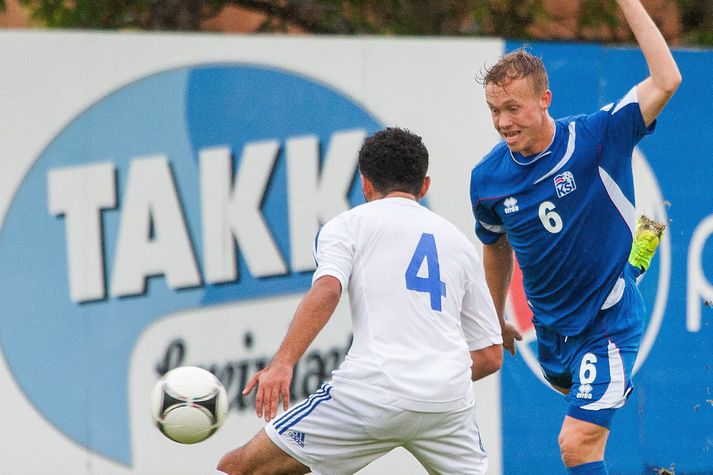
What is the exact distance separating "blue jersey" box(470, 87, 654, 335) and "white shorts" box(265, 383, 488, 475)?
991 millimetres

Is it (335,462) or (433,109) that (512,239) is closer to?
(335,462)

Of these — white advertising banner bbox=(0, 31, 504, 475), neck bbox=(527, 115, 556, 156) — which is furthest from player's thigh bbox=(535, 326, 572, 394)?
white advertising banner bbox=(0, 31, 504, 475)

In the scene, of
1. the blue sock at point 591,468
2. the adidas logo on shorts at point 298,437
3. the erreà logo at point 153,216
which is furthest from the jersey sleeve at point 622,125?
the erreà logo at point 153,216

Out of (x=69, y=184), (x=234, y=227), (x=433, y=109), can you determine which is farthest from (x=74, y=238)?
(x=433, y=109)

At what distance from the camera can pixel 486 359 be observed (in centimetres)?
579

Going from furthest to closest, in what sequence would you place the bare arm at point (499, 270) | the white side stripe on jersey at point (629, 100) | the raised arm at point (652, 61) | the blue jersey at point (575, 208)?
1. the bare arm at point (499, 270)
2. the blue jersey at point (575, 208)
3. the white side stripe on jersey at point (629, 100)
4. the raised arm at point (652, 61)

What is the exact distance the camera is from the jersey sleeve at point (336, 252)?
5.29m

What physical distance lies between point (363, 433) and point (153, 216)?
343 centimetres

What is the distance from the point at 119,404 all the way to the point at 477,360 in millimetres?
3363

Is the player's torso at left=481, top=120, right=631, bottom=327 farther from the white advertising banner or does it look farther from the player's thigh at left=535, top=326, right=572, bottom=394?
the white advertising banner

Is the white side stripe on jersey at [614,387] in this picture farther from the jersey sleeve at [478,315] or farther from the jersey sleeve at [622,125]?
the jersey sleeve at [622,125]

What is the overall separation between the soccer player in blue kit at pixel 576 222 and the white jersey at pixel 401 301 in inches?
31.8

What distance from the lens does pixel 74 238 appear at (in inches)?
328

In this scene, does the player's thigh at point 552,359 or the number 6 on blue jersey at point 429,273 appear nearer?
the number 6 on blue jersey at point 429,273
